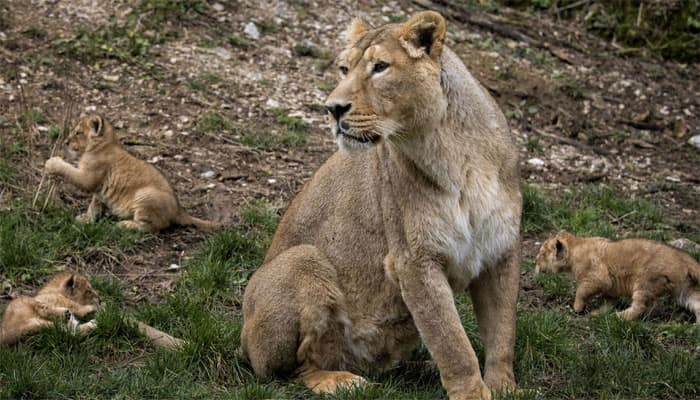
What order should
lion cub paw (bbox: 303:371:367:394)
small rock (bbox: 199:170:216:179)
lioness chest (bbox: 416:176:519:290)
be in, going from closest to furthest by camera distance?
lioness chest (bbox: 416:176:519:290) → lion cub paw (bbox: 303:371:367:394) → small rock (bbox: 199:170:216:179)

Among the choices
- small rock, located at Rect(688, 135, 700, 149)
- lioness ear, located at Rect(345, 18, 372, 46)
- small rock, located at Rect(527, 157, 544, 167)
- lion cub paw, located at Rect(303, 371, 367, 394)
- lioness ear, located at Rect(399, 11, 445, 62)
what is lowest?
small rock, located at Rect(527, 157, 544, 167)

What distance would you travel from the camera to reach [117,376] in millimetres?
6738

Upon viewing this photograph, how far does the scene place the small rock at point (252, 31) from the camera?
511 inches

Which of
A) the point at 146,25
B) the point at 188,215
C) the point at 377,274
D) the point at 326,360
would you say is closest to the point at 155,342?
the point at 326,360

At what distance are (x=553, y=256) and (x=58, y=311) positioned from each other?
4.19 m

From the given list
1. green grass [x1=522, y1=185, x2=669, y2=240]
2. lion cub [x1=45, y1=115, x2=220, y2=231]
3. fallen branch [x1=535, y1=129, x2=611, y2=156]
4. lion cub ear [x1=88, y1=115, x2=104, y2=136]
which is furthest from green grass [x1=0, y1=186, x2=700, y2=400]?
fallen branch [x1=535, y1=129, x2=611, y2=156]

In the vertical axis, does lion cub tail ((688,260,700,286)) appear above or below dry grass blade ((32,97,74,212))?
above

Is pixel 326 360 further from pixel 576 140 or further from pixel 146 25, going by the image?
pixel 146 25

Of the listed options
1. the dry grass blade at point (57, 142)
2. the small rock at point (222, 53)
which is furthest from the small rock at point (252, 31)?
the dry grass blade at point (57, 142)

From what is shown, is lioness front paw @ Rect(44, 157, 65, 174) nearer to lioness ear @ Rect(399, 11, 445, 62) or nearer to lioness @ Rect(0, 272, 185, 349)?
lioness @ Rect(0, 272, 185, 349)

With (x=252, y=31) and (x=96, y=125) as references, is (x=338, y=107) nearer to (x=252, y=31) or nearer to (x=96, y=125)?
(x=96, y=125)

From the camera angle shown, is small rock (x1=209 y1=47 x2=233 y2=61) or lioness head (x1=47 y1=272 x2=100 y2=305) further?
small rock (x1=209 y1=47 x2=233 y2=61)

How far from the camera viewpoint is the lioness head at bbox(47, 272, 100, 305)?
7.69m

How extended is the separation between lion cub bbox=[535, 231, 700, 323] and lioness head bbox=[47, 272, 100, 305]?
381cm
